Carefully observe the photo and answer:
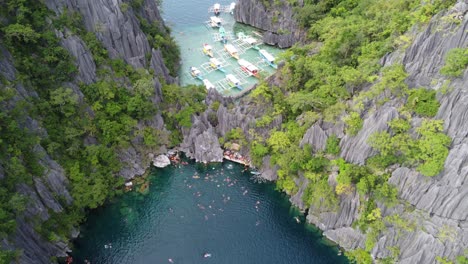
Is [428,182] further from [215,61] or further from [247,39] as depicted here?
[247,39]

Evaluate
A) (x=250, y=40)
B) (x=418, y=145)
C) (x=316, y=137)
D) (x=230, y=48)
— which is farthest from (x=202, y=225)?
(x=250, y=40)

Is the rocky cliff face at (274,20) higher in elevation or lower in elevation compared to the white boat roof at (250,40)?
higher

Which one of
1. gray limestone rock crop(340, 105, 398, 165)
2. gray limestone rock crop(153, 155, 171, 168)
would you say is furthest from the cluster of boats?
gray limestone rock crop(340, 105, 398, 165)

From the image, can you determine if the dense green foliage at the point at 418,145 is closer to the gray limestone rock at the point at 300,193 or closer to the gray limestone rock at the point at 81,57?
the gray limestone rock at the point at 300,193

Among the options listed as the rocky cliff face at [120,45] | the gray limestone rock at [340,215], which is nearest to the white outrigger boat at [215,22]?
the rocky cliff face at [120,45]

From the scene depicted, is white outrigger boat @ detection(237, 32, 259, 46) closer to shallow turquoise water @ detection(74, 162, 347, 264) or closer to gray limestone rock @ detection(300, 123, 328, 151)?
shallow turquoise water @ detection(74, 162, 347, 264)
